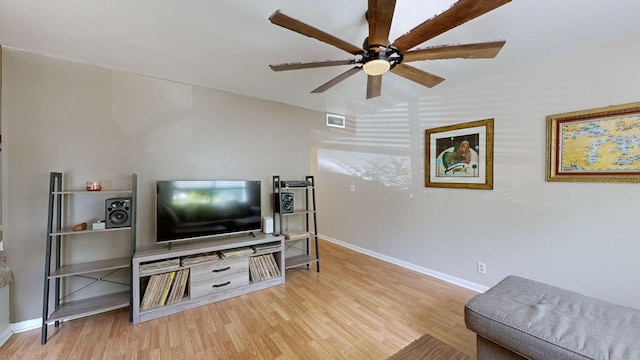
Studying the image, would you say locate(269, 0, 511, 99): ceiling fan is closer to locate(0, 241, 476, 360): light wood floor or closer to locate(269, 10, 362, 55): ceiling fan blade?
locate(269, 10, 362, 55): ceiling fan blade

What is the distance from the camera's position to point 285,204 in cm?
323

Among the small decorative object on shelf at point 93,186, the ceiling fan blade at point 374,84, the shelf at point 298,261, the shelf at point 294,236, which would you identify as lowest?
the shelf at point 298,261

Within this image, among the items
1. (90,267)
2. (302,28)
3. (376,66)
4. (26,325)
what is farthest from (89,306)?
(376,66)

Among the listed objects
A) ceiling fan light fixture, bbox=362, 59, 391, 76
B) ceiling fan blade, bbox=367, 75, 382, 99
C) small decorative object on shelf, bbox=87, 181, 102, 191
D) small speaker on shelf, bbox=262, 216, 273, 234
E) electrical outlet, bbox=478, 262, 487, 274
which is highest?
ceiling fan blade, bbox=367, 75, 382, 99

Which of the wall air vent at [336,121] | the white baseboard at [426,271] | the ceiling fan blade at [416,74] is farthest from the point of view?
the wall air vent at [336,121]

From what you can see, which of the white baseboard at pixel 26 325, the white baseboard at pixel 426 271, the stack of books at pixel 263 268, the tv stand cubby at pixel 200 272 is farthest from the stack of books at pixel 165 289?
the white baseboard at pixel 426 271

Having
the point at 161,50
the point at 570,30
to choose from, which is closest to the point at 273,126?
the point at 161,50

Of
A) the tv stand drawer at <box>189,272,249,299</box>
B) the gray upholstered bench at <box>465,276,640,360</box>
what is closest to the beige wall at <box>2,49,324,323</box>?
the tv stand drawer at <box>189,272,249,299</box>

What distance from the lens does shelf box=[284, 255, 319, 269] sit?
10.5 feet

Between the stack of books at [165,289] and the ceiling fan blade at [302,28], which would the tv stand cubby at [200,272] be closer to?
the stack of books at [165,289]

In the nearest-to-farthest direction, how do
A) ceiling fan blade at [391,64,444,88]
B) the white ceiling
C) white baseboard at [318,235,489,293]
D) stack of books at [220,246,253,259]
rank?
the white ceiling, ceiling fan blade at [391,64,444,88], stack of books at [220,246,253,259], white baseboard at [318,235,489,293]

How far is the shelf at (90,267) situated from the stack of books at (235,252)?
2.65 ft

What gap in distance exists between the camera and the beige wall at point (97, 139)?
2.09 meters

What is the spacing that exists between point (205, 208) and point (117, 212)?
733 mm
